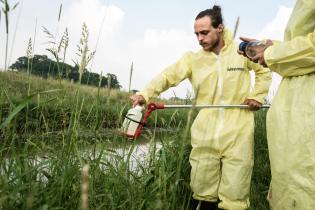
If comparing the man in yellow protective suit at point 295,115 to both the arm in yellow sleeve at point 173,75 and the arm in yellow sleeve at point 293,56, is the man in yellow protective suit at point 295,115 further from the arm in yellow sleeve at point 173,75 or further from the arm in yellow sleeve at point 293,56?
the arm in yellow sleeve at point 173,75

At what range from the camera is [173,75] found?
3.41m

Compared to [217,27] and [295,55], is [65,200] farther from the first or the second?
[217,27]

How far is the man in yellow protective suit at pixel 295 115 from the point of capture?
1854 millimetres

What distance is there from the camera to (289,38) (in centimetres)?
209

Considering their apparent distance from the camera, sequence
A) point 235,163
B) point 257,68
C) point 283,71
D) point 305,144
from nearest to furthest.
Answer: point 305,144 < point 283,71 < point 235,163 < point 257,68

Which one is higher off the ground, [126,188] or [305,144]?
[305,144]

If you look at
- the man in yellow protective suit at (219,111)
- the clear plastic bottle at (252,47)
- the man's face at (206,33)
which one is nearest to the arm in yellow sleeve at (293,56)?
the clear plastic bottle at (252,47)

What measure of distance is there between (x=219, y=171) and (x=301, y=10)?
164 cm

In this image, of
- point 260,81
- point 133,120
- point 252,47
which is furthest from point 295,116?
point 260,81

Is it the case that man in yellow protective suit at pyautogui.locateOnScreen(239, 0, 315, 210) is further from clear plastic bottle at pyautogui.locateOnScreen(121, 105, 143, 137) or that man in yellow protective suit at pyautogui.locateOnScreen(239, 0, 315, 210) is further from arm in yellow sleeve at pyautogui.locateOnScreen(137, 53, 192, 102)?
arm in yellow sleeve at pyautogui.locateOnScreen(137, 53, 192, 102)

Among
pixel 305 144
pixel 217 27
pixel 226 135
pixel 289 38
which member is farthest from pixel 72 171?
pixel 217 27

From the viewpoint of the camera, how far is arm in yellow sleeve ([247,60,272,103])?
3.24m

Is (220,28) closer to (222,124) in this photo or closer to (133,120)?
(222,124)

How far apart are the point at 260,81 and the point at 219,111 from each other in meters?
0.48
